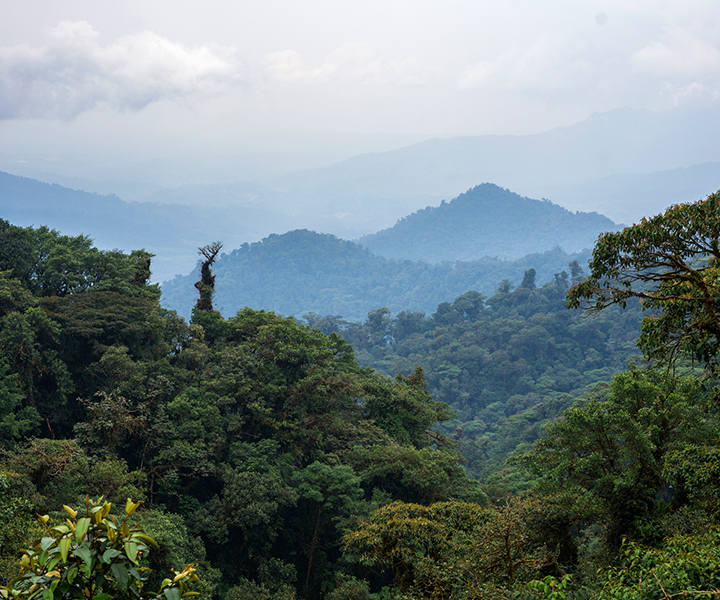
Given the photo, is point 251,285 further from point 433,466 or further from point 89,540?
point 89,540

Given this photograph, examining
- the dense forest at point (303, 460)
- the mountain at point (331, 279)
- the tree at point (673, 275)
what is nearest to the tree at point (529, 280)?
the dense forest at point (303, 460)

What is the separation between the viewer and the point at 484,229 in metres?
170

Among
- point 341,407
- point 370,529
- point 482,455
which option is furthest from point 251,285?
point 370,529

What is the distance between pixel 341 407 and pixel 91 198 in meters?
183

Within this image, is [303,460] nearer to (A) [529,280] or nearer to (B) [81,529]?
(B) [81,529]

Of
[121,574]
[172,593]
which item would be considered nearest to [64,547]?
[121,574]

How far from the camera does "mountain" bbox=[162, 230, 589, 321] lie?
415ft

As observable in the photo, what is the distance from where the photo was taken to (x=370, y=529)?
930cm

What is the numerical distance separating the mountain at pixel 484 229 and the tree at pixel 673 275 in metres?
162

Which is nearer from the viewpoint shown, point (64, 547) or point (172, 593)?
point (64, 547)

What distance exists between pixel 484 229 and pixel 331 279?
6198cm

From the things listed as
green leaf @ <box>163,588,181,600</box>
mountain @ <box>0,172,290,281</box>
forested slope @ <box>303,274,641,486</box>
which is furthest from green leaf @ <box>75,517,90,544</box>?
mountain @ <box>0,172,290,281</box>

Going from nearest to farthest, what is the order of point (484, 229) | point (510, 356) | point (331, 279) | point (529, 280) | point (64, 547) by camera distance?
point (64, 547) < point (510, 356) < point (529, 280) < point (331, 279) < point (484, 229)

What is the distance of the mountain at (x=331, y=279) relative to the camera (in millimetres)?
126500
